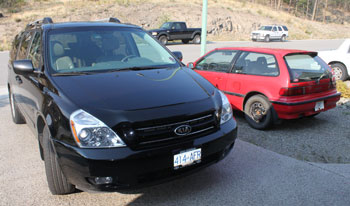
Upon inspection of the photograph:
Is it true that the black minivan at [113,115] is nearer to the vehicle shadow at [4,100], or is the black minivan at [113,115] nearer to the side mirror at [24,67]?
the side mirror at [24,67]

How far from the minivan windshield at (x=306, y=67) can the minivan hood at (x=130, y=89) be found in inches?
95.3

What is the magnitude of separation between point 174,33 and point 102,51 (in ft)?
68.0

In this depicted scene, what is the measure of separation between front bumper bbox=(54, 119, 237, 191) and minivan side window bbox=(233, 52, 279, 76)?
302 cm

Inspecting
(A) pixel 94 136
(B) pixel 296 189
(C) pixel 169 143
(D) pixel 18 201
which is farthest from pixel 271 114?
(D) pixel 18 201

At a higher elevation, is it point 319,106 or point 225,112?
point 225,112

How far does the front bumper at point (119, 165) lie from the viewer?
2529mm

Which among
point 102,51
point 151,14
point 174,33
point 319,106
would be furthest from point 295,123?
point 151,14

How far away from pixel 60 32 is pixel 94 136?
1.91 metres

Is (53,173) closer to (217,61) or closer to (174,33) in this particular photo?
(217,61)

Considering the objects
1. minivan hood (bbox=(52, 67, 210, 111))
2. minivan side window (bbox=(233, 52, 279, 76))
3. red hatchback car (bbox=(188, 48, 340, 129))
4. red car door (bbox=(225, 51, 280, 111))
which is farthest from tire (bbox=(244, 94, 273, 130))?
minivan hood (bbox=(52, 67, 210, 111))

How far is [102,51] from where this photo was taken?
150 inches

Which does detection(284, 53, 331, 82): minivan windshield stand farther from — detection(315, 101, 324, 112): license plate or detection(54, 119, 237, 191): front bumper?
detection(54, 119, 237, 191): front bumper

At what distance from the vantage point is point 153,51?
428 cm

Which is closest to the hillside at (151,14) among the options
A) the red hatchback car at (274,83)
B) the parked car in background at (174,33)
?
the parked car in background at (174,33)
